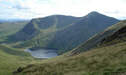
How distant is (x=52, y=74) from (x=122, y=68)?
18329mm

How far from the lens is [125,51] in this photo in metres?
35.9

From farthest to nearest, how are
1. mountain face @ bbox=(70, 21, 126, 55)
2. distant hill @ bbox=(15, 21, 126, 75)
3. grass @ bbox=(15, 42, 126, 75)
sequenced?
mountain face @ bbox=(70, 21, 126, 55) → distant hill @ bbox=(15, 21, 126, 75) → grass @ bbox=(15, 42, 126, 75)

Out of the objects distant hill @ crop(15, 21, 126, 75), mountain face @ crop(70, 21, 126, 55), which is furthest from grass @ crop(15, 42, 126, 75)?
mountain face @ crop(70, 21, 126, 55)

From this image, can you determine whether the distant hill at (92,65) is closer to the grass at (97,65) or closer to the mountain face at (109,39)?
the grass at (97,65)

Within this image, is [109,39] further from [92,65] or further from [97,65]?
[97,65]

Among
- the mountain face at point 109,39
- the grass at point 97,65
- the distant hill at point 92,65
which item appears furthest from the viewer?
the mountain face at point 109,39

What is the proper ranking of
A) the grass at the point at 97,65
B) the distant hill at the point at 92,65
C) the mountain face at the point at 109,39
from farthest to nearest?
the mountain face at the point at 109,39
the distant hill at the point at 92,65
the grass at the point at 97,65

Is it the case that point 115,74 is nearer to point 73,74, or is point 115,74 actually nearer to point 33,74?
point 73,74

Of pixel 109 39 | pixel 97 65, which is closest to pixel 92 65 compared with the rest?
pixel 97 65

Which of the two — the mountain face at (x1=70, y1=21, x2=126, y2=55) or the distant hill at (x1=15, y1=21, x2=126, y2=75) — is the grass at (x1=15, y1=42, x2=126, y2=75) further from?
the mountain face at (x1=70, y1=21, x2=126, y2=55)

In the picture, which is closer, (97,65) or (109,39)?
(97,65)

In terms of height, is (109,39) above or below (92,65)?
above

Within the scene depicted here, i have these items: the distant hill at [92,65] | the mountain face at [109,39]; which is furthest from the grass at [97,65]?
the mountain face at [109,39]

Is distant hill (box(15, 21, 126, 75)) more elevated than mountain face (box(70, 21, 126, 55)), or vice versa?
mountain face (box(70, 21, 126, 55))
